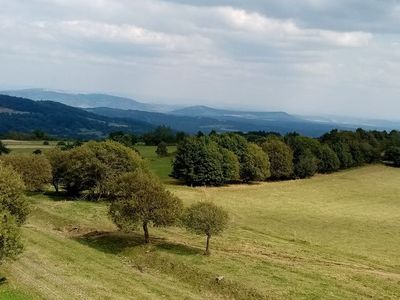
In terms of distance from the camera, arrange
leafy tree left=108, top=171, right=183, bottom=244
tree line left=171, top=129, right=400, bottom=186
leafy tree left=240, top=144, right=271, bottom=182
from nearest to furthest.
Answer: leafy tree left=108, top=171, right=183, bottom=244 → tree line left=171, top=129, right=400, bottom=186 → leafy tree left=240, top=144, right=271, bottom=182

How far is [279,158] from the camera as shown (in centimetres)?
11988

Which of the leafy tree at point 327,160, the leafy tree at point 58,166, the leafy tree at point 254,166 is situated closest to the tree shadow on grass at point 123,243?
the leafy tree at point 58,166

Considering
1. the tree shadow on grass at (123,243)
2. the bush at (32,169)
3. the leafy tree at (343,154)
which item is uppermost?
the leafy tree at (343,154)

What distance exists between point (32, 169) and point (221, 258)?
43078 millimetres

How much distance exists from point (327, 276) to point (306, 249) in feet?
39.8

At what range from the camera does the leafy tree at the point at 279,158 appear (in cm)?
11919

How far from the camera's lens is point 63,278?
40625 millimetres

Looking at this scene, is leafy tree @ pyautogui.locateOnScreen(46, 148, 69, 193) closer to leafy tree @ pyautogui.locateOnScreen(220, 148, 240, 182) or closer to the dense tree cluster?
the dense tree cluster

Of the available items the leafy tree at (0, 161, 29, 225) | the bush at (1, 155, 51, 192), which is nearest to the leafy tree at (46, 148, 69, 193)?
the bush at (1, 155, 51, 192)

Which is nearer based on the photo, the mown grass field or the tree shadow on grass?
the mown grass field

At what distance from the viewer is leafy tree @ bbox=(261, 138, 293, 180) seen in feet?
391

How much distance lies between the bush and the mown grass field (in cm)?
233

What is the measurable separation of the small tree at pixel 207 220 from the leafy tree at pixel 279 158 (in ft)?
223

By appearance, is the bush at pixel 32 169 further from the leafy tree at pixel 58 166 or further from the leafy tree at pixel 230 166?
the leafy tree at pixel 230 166
